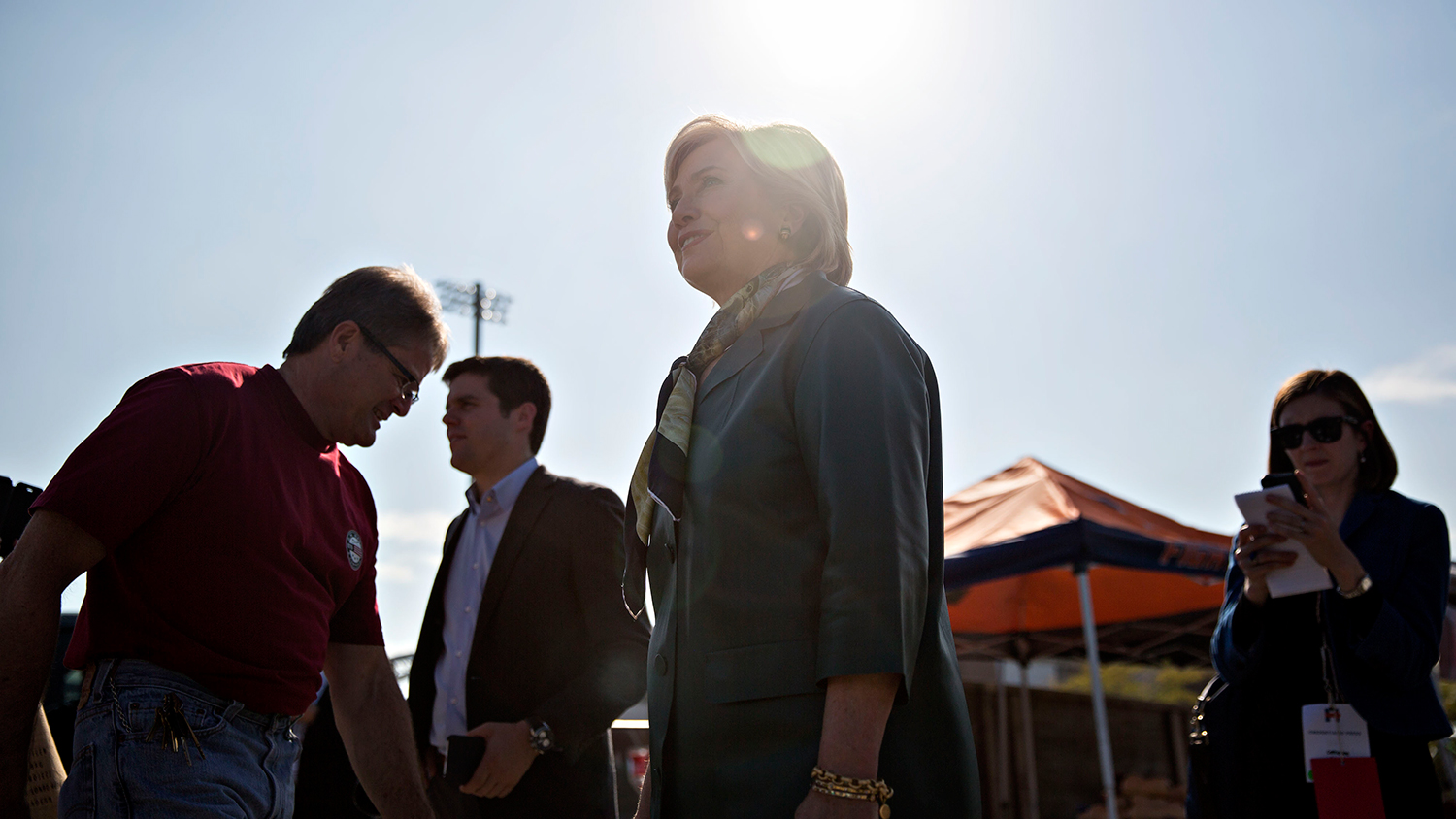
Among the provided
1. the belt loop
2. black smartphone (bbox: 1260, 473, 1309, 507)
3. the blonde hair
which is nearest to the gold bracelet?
the blonde hair

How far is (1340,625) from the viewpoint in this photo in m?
2.47

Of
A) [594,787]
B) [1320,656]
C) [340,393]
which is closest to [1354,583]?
[1320,656]

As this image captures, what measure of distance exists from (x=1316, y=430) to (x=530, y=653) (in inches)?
99.6

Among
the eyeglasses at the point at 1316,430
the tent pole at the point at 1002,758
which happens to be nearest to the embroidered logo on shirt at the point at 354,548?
the eyeglasses at the point at 1316,430

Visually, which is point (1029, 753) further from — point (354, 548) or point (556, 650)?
point (354, 548)

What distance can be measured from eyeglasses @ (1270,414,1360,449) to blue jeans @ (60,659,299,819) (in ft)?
9.54

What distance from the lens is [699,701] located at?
4.44 ft

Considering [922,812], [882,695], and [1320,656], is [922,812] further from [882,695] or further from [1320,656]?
[1320,656]

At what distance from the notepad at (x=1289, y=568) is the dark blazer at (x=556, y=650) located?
1838 mm

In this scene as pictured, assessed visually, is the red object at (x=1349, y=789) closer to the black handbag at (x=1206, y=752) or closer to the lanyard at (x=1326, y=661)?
Result: the lanyard at (x=1326, y=661)

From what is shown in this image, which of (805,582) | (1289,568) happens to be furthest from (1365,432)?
(805,582)

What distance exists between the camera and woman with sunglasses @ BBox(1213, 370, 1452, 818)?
2.36 m

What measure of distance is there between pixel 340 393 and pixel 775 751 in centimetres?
162

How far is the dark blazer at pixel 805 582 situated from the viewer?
124 cm
